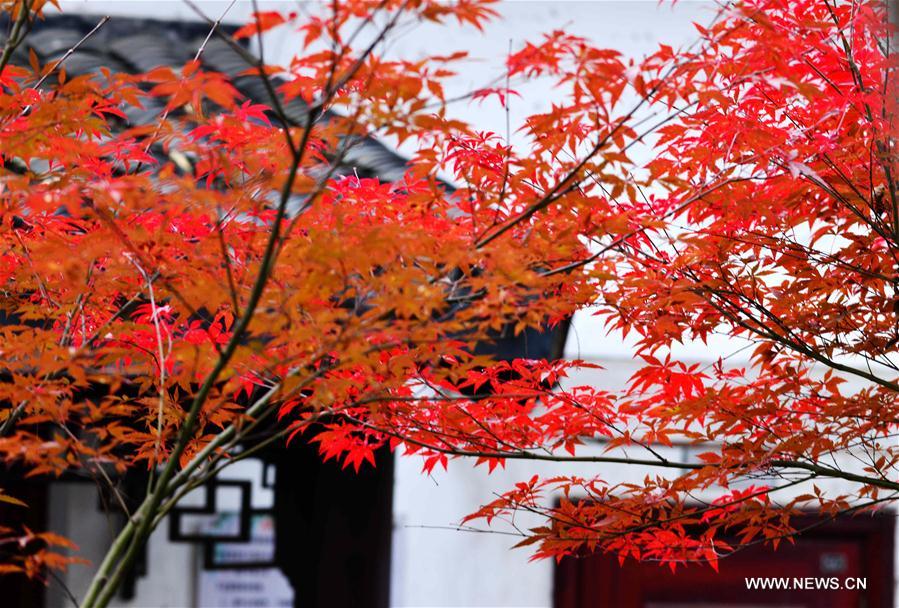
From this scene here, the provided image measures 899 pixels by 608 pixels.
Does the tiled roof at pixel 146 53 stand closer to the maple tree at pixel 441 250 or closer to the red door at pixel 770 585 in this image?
the red door at pixel 770 585

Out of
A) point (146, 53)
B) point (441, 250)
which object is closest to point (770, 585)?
point (441, 250)

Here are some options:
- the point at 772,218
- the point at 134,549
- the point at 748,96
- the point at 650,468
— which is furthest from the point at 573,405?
the point at 650,468

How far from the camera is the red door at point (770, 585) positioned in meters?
Result: 6.45

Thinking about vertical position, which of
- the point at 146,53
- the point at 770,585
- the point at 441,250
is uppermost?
the point at 146,53

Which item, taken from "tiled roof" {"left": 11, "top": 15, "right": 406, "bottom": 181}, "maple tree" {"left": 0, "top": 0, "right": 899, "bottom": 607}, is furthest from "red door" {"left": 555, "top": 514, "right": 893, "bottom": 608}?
"maple tree" {"left": 0, "top": 0, "right": 899, "bottom": 607}

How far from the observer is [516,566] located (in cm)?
632

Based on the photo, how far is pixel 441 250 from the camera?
246cm

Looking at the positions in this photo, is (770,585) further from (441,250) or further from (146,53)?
(146,53)

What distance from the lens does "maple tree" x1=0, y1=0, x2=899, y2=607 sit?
2.15 m

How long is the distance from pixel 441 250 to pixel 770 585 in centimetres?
493

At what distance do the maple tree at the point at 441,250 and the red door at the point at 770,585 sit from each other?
3.11 meters

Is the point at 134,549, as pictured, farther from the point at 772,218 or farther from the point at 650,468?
the point at 650,468

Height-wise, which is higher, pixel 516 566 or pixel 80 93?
pixel 80 93

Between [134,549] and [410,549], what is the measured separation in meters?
4.21
